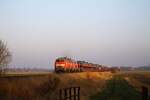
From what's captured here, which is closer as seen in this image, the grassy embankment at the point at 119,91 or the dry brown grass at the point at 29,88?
the dry brown grass at the point at 29,88

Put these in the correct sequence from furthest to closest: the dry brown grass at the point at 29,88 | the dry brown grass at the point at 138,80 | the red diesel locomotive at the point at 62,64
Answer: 1. the dry brown grass at the point at 138,80
2. the red diesel locomotive at the point at 62,64
3. the dry brown grass at the point at 29,88

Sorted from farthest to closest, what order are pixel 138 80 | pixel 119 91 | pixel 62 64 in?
1. pixel 138 80
2. pixel 62 64
3. pixel 119 91

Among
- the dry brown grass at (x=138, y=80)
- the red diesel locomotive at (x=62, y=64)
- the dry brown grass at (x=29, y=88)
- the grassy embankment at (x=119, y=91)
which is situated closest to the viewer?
the dry brown grass at (x=29, y=88)

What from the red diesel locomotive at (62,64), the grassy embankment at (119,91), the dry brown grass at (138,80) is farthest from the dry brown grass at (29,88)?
the dry brown grass at (138,80)

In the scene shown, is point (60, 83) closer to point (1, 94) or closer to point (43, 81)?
point (43, 81)

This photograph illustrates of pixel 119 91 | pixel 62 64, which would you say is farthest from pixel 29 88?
pixel 62 64

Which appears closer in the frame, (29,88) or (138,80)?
(29,88)

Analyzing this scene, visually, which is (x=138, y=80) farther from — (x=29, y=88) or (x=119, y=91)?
(x=29, y=88)

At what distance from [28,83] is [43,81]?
4587 mm

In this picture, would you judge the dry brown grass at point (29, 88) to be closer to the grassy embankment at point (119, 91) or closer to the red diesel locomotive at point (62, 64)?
the grassy embankment at point (119, 91)

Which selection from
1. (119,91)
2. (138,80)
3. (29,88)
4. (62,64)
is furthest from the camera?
(138,80)

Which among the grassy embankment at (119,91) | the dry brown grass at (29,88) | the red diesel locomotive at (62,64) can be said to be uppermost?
the red diesel locomotive at (62,64)

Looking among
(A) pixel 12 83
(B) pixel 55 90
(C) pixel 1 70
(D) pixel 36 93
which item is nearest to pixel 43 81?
(B) pixel 55 90

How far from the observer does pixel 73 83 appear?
57812 millimetres
